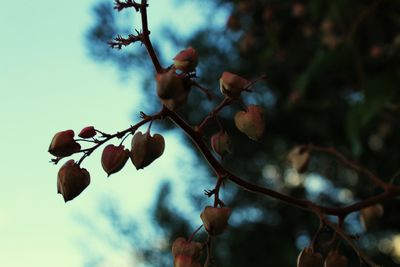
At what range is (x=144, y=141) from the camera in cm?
52

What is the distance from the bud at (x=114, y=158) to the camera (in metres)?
0.53

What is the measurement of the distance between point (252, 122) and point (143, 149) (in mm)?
103

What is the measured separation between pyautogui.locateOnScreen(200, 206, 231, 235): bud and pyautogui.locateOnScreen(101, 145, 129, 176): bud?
0.29 ft

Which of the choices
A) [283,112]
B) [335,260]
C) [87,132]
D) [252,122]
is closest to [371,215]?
[335,260]

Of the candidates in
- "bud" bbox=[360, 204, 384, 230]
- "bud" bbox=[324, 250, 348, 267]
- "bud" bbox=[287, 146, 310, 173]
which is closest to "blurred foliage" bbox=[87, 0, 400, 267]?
"bud" bbox=[287, 146, 310, 173]

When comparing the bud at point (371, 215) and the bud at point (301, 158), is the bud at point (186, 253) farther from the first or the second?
the bud at point (301, 158)

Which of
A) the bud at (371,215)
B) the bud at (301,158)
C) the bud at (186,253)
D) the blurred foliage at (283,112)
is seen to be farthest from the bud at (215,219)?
the blurred foliage at (283,112)

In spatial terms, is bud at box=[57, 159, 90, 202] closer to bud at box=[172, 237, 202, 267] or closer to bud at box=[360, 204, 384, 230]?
bud at box=[172, 237, 202, 267]

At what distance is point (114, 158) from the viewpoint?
0.53 m

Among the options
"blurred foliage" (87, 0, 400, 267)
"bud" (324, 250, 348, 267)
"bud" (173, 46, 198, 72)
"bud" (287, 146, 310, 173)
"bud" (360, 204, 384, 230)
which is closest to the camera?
"bud" (173, 46, 198, 72)

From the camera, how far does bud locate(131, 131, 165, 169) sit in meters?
0.52

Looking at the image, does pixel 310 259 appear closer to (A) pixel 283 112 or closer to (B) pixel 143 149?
(B) pixel 143 149

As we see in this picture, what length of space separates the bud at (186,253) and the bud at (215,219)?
21 mm

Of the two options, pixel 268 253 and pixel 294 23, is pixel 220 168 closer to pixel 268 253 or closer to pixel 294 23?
pixel 294 23
